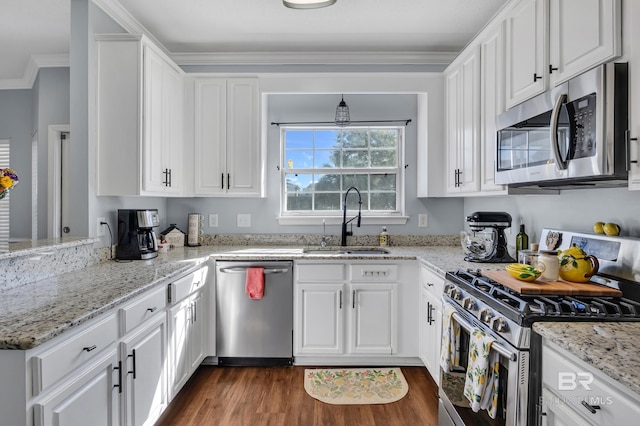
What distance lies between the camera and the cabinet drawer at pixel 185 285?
86.3 inches

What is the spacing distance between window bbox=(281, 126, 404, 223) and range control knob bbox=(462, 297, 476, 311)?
1853 millimetres

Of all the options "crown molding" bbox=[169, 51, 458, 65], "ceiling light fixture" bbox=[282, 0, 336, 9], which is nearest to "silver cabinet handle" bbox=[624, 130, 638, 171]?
"ceiling light fixture" bbox=[282, 0, 336, 9]

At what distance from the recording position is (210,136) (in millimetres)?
3207

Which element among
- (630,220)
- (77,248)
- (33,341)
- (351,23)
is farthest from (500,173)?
(77,248)

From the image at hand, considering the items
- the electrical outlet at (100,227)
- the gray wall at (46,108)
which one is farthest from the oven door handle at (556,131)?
the gray wall at (46,108)

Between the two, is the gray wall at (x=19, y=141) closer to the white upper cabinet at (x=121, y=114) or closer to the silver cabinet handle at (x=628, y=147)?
the white upper cabinet at (x=121, y=114)

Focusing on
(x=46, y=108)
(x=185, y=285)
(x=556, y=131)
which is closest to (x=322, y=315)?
(x=185, y=285)

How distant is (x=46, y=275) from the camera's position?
6.38ft

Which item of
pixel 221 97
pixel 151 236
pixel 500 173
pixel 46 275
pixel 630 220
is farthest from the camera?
pixel 221 97

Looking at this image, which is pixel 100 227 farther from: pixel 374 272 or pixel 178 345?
pixel 374 272

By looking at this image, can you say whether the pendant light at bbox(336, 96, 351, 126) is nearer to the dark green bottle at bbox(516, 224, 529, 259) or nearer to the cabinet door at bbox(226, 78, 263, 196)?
the cabinet door at bbox(226, 78, 263, 196)

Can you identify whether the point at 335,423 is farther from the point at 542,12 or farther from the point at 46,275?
the point at 542,12

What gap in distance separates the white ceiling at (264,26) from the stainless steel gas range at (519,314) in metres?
1.81

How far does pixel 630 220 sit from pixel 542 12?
108cm
